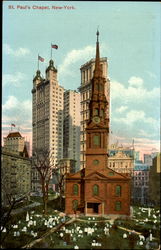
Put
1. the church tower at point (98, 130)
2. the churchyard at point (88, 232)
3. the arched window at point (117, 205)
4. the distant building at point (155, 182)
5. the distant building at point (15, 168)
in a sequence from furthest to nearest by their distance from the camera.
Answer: the distant building at point (15, 168)
the church tower at point (98, 130)
the arched window at point (117, 205)
the distant building at point (155, 182)
the churchyard at point (88, 232)

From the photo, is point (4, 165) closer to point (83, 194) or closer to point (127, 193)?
point (83, 194)

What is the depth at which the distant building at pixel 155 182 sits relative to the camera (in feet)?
21.9

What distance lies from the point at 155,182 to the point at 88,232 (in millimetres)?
1955

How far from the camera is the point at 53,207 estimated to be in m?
6.97

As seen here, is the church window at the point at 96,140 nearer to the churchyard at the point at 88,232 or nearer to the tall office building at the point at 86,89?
the tall office building at the point at 86,89

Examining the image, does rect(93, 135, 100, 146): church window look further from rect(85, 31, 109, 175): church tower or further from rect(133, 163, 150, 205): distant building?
rect(133, 163, 150, 205): distant building

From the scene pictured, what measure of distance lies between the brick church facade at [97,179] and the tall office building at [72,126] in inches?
10.0

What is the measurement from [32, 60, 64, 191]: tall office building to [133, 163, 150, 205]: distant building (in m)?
1.89

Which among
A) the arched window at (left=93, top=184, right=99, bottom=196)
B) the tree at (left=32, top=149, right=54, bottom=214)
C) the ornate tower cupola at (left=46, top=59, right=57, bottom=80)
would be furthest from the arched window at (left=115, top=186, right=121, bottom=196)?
the ornate tower cupola at (left=46, top=59, right=57, bottom=80)

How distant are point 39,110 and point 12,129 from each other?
81 centimetres

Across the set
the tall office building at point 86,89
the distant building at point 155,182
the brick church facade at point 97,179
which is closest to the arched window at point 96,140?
the brick church facade at point 97,179

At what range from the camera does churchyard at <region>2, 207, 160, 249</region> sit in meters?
6.40

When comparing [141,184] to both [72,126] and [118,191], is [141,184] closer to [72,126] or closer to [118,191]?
[118,191]

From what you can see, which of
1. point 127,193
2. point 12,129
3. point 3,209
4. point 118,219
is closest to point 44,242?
point 3,209
